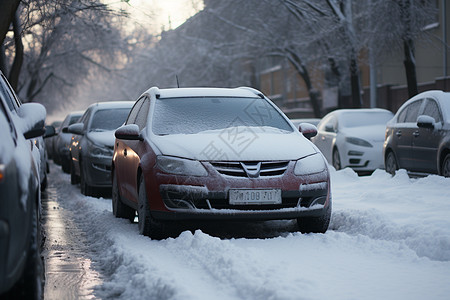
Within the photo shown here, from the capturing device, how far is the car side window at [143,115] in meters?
8.50

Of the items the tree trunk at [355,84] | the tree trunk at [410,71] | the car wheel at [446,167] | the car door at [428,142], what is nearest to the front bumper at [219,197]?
the car wheel at [446,167]

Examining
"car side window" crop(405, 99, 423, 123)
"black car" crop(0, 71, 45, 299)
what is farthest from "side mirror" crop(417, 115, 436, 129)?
"black car" crop(0, 71, 45, 299)

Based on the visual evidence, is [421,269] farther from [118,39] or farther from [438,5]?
[118,39]

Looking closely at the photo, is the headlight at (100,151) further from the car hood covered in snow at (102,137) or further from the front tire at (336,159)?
the front tire at (336,159)

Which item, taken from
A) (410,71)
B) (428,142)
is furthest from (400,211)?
(410,71)

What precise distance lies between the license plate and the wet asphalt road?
1.42 meters

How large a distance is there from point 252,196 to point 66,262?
176cm

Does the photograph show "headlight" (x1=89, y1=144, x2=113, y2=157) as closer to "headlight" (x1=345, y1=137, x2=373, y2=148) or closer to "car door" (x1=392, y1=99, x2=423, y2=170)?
"car door" (x1=392, y1=99, x2=423, y2=170)

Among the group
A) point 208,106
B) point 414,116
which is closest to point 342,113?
point 414,116

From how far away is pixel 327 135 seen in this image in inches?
736

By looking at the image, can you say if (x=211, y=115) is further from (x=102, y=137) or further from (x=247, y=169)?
(x=102, y=137)

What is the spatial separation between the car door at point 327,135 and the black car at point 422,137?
3.44 m

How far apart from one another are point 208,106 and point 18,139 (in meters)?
3.84

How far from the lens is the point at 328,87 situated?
42.0 meters
